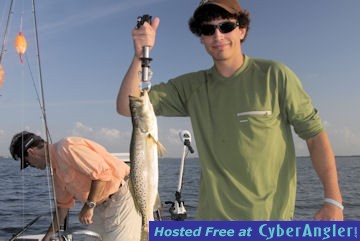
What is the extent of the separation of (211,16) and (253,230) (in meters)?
1.53

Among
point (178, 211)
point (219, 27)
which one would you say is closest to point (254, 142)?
point (219, 27)

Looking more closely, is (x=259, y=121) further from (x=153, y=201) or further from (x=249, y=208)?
(x=153, y=201)

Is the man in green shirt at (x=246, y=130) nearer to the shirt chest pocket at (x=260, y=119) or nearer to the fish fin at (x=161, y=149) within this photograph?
the shirt chest pocket at (x=260, y=119)

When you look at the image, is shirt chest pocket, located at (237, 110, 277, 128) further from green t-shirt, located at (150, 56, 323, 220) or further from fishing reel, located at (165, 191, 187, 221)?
fishing reel, located at (165, 191, 187, 221)

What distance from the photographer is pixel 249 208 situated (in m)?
2.98

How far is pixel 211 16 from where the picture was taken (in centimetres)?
319

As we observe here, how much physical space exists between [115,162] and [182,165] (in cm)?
108

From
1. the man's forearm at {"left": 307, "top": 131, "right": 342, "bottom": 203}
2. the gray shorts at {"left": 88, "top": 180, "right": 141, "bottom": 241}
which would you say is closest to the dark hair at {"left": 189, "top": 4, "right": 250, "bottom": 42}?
the man's forearm at {"left": 307, "top": 131, "right": 342, "bottom": 203}

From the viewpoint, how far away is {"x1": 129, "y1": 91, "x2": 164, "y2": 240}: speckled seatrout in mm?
2869

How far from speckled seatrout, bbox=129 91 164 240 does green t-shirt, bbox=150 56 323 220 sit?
0.41m

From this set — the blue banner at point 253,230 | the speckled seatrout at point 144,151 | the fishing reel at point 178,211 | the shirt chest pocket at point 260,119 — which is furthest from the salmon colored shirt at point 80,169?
the shirt chest pocket at point 260,119

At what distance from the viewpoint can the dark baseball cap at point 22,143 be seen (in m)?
5.89

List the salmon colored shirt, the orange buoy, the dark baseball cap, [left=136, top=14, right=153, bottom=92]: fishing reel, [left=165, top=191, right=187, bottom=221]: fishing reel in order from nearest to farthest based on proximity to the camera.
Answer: [left=136, top=14, right=153, bottom=92]: fishing reel, the salmon colored shirt, the dark baseball cap, [left=165, top=191, right=187, bottom=221]: fishing reel, the orange buoy

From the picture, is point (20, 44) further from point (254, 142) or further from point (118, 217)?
point (254, 142)
